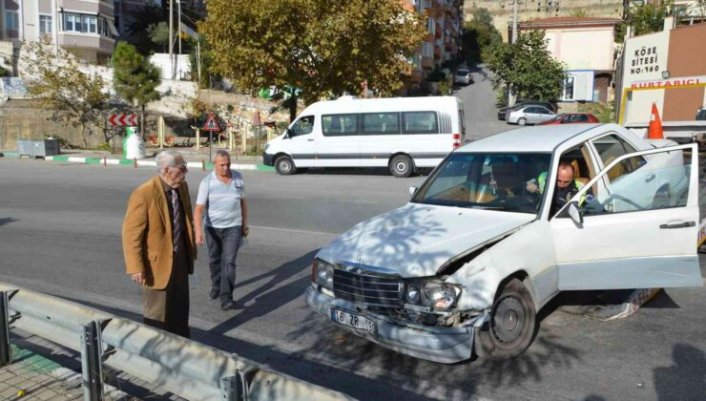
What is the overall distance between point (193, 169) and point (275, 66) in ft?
17.4

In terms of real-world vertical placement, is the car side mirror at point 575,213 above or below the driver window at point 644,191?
below

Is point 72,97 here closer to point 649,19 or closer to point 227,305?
point 227,305

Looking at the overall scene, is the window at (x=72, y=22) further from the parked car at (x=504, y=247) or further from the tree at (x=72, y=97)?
the parked car at (x=504, y=247)

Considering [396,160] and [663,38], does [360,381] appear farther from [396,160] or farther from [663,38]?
[663,38]

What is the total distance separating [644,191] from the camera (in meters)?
5.43

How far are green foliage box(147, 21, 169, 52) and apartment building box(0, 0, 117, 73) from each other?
458cm

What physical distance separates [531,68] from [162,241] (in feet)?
140

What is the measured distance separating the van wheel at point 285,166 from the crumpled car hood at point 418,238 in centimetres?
1485

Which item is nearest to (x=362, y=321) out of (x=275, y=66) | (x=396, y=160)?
(x=396, y=160)

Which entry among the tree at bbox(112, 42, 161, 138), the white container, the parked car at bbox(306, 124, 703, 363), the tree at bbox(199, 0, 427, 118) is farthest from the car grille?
the tree at bbox(112, 42, 161, 138)

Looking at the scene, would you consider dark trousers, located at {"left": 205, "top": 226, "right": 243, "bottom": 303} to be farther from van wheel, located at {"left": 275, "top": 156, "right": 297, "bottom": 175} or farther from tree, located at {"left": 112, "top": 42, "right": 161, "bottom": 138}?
tree, located at {"left": 112, "top": 42, "right": 161, "bottom": 138}

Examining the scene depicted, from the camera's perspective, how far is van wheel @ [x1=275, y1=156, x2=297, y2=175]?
20312 mm

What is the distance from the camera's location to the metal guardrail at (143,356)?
3.03m

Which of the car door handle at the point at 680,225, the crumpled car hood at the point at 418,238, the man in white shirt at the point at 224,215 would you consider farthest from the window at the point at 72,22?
the car door handle at the point at 680,225
